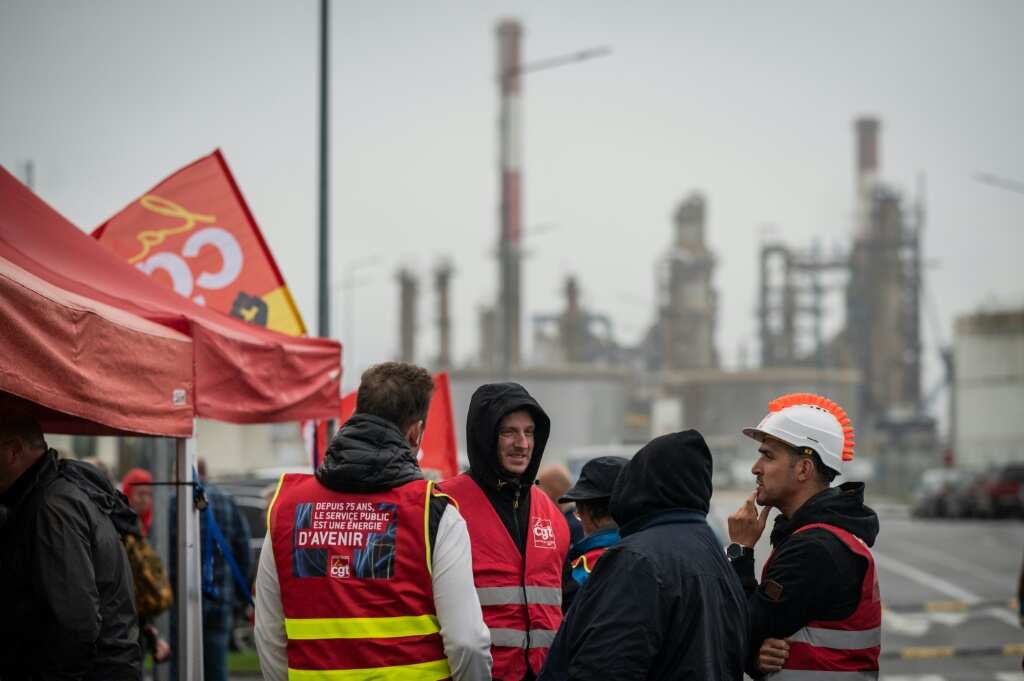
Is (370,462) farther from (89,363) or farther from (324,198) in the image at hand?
(324,198)

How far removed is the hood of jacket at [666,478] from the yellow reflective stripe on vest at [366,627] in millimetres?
776

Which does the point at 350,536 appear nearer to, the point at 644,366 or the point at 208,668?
the point at 208,668

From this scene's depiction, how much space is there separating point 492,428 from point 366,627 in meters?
0.97

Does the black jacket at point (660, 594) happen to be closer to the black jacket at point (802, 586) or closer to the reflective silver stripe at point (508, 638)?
the black jacket at point (802, 586)

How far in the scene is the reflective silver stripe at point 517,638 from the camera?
4.85 m

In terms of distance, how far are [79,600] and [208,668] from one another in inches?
165

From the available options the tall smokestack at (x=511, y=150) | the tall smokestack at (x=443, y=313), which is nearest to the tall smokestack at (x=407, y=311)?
the tall smokestack at (x=443, y=313)

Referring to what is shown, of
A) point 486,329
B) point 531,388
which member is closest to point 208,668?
point 531,388

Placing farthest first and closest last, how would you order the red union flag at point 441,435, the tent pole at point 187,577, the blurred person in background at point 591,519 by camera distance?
1. the red union flag at point 441,435
2. the tent pole at point 187,577
3. the blurred person in background at point 591,519

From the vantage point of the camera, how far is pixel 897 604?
61.6ft

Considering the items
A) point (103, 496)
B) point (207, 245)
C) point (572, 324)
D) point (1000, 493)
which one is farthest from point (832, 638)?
point (572, 324)

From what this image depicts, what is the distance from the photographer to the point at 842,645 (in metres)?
4.44

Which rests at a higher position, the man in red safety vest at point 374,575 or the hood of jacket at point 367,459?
the hood of jacket at point 367,459

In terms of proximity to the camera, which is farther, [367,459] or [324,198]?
[324,198]
